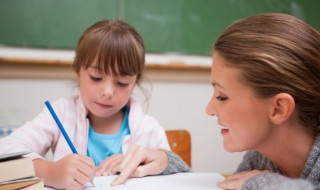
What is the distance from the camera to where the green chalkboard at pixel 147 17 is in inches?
69.7

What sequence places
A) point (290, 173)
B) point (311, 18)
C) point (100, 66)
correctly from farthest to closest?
point (311, 18)
point (100, 66)
point (290, 173)

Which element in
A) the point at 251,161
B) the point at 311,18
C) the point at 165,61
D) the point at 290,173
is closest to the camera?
the point at 290,173

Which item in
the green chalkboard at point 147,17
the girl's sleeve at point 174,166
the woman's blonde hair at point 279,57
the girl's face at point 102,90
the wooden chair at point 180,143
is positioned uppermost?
the green chalkboard at point 147,17

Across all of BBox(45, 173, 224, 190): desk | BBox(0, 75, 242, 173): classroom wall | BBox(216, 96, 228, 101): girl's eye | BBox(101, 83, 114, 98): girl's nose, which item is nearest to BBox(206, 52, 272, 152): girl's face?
BBox(216, 96, 228, 101): girl's eye

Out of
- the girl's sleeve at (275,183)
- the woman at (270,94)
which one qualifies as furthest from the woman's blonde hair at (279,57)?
the girl's sleeve at (275,183)

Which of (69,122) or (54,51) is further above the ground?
(54,51)

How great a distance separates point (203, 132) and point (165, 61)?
55 cm

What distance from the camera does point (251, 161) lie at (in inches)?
38.0

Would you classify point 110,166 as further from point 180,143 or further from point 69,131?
point 180,143

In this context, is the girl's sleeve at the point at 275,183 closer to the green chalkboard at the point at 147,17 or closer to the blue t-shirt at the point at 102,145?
the blue t-shirt at the point at 102,145

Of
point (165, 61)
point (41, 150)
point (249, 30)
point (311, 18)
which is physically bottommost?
point (41, 150)

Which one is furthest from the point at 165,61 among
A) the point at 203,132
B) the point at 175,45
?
the point at 203,132

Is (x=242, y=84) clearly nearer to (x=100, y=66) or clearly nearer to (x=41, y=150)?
(x=100, y=66)

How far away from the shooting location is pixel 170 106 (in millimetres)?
2119
